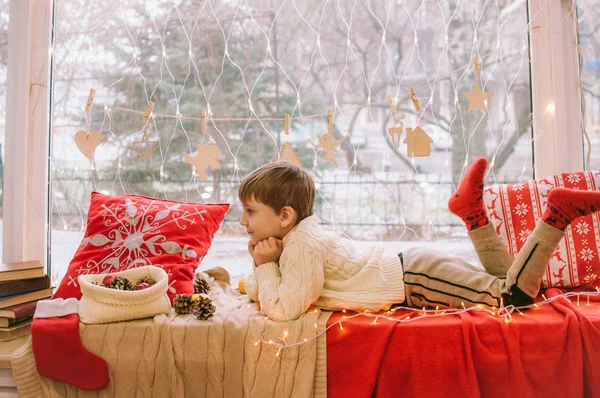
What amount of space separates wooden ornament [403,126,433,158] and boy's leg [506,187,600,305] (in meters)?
0.45

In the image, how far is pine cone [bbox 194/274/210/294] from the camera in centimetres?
140

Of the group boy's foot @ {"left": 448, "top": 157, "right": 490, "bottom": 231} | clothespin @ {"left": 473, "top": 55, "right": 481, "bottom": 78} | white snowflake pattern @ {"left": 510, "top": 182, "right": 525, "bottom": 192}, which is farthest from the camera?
clothespin @ {"left": 473, "top": 55, "right": 481, "bottom": 78}

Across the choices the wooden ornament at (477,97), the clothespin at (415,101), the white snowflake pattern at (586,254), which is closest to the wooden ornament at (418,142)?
the clothespin at (415,101)

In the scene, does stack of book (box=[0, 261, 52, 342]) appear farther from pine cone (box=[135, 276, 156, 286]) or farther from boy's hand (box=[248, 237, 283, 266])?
boy's hand (box=[248, 237, 283, 266])

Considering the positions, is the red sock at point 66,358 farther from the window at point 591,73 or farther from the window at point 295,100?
the window at point 591,73

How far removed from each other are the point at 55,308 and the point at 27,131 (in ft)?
2.72

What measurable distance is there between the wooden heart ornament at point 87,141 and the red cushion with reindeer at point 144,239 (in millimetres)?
226

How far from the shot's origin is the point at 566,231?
140 centimetres

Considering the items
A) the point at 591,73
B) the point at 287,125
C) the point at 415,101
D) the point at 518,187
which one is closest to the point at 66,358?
the point at 287,125

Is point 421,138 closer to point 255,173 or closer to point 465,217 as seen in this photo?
point 465,217

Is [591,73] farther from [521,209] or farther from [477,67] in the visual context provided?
[521,209]

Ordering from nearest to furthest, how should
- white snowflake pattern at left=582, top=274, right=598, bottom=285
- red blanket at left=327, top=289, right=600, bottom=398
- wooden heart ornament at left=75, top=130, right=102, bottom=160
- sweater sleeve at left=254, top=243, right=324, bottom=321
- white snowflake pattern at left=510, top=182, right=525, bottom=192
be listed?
red blanket at left=327, top=289, right=600, bottom=398 → sweater sleeve at left=254, top=243, right=324, bottom=321 → white snowflake pattern at left=582, top=274, right=598, bottom=285 → white snowflake pattern at left=510, top=182, right=525, bottom=192 → wooden heart ornament at left=75, top=130, right=102, bottom=160

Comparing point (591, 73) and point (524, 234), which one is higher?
point (591, 73)

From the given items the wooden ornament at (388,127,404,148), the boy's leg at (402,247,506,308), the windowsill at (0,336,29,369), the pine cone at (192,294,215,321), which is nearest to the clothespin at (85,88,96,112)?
the windowsill at (0,336,29,369)
